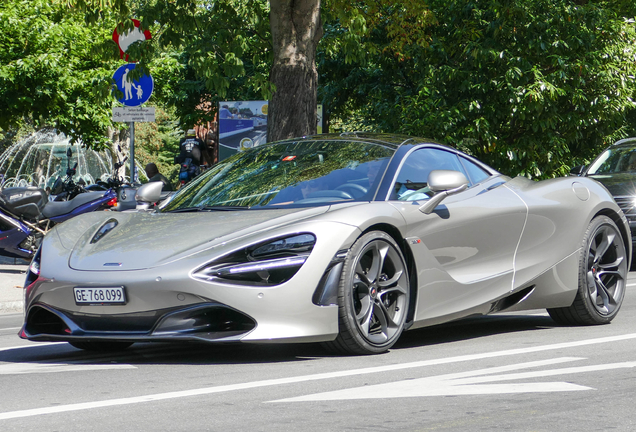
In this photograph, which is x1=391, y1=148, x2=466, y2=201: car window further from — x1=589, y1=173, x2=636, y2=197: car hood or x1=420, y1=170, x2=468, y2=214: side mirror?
x1=589, y1=173, x2=636, y2=197: car hood

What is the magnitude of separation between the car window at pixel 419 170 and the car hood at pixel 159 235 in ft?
2.31

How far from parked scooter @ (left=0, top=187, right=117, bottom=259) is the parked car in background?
6836 mm

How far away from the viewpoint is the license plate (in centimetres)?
521

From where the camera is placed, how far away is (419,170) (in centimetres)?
645

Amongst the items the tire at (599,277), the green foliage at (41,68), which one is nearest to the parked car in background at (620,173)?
the tire at (599,277)

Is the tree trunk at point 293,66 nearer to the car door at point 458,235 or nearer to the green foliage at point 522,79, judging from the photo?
the green foliage at point 522,79

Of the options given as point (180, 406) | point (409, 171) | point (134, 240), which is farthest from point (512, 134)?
point (180, 406)

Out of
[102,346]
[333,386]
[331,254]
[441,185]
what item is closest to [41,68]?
[102,346]

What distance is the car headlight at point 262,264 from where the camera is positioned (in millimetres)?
5172

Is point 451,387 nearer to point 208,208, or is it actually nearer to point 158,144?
point 208,208

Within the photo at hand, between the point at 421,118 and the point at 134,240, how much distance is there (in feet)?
45.5

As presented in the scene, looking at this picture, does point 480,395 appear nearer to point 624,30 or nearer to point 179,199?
point 179,199

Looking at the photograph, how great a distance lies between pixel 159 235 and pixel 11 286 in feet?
20.2

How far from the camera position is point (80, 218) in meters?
6.27
